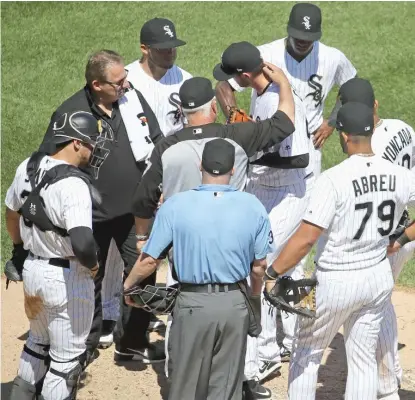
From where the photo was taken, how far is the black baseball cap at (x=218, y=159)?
220 inches

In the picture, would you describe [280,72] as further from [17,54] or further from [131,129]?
[17,54]

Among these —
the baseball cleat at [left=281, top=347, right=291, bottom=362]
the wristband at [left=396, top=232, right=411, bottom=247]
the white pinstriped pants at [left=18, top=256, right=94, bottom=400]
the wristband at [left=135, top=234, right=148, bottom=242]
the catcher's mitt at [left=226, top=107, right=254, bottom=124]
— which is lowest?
the baseball cleat at [left=281, top=347, right=291, bottom=362]

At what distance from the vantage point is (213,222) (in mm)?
5496

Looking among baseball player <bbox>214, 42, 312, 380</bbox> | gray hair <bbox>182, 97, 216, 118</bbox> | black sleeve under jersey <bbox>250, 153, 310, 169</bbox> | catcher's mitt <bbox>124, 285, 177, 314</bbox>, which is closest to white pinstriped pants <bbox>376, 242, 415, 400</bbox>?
baseball player <bbox>214, 42, 312, 380</bbox>

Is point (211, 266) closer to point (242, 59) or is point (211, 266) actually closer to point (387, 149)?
point (387, 149)

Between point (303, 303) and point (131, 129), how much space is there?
189cm

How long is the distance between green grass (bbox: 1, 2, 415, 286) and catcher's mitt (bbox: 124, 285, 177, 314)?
5809mm

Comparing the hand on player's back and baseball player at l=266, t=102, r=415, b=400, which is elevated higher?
the hand on player's back

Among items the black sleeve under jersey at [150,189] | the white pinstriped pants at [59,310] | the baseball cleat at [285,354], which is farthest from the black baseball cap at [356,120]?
A: the baseball cleat at [285,354]

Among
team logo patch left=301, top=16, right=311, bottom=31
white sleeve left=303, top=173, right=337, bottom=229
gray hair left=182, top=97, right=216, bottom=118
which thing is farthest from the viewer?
team logo patch left=301, top=16, right=311, bottom=31

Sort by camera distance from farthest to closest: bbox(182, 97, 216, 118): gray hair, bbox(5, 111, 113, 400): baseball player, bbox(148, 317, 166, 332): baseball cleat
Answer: bbox(148, 317, 166, 332): baseball cleat, bbox(182, 97, 216, 118): gray hair, bbox(5, 111, 113, 400): baseball player

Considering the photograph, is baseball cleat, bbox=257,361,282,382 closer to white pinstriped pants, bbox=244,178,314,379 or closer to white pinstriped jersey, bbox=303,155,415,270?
white pinstriped pants, bbox=244,178,314,379

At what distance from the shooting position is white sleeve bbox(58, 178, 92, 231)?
5695 mm

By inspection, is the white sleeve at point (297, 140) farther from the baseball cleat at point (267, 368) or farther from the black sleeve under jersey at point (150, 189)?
the baseball cleat at point (267, 368)
